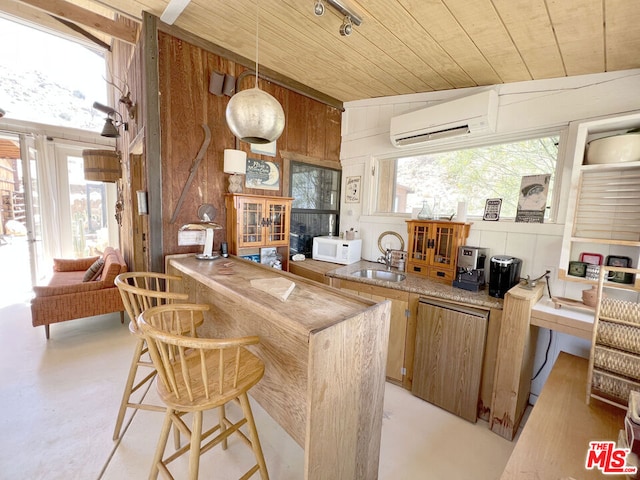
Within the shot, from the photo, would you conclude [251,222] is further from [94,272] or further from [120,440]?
[94,272]

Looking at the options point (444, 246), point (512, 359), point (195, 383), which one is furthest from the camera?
point (444, 246)

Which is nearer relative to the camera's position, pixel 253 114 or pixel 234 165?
pixel 253 114

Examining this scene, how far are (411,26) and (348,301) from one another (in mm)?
1816

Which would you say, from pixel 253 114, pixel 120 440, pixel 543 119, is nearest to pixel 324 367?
pixel 253 114

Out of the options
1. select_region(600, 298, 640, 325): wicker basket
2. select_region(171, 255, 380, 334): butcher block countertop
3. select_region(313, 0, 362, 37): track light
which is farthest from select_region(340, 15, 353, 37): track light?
select_region(600, 298, 640, 325): wicker basket

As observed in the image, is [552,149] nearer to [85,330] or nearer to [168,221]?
[168,221]

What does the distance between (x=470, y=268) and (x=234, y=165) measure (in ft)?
7.16

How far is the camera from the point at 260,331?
1.75 m

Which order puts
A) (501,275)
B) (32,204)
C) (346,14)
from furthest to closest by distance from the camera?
(32,204), (501,275), (346,14)

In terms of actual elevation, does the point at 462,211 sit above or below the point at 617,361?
above

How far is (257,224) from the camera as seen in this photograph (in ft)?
8.87

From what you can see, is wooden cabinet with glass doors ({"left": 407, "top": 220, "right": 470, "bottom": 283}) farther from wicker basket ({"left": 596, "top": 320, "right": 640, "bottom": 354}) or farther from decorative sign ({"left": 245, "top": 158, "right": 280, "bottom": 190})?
decorative sign ({"left": 245, "top": 158, "right": 280, "bottom": 190})

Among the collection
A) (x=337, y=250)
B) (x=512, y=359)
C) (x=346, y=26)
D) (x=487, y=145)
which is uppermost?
(x=346, y=26)

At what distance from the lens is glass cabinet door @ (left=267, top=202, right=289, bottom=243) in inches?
110
